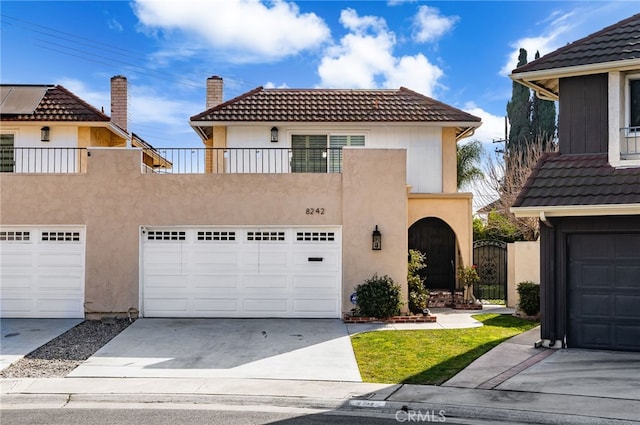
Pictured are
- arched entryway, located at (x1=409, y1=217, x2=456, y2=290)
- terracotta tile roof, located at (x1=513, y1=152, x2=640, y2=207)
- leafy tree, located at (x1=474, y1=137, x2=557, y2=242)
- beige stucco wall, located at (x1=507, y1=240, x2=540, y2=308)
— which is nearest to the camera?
terracotta tile roof, located at (x1=513, y1=152, x2=640, y2=207)

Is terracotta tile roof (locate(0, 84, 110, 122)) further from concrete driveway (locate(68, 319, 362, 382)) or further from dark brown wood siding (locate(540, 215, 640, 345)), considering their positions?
dark brown wood siding (locate(540, 215, 640, 345))

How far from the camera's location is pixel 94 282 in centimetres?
1418

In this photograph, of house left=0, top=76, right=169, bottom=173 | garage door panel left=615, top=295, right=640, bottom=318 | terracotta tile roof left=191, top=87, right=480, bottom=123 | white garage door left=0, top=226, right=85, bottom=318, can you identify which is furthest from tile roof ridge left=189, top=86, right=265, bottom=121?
garage door panel left=615, top=295, right=640, bottom=318

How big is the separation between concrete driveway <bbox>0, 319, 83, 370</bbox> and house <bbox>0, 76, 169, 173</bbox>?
15.4 ft

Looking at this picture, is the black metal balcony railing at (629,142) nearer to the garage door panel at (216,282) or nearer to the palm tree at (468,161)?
the garage door panel at (216,282)

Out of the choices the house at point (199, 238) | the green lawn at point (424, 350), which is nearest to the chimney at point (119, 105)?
the house at point (199, 238)

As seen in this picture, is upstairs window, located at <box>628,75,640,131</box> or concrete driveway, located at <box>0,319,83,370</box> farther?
upstairs window, located at <box>628,75,640,131</box>

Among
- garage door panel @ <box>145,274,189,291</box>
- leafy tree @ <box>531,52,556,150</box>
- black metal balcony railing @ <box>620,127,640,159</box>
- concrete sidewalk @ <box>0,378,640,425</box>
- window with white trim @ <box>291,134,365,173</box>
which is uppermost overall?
leafy tree @ <box>531,52,556,150</box>

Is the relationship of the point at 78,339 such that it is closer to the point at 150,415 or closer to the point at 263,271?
the point at 263,271

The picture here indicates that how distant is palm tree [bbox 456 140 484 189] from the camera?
1017 inches

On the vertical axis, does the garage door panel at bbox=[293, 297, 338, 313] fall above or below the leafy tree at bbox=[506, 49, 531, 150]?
below

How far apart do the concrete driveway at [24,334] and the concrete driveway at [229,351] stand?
1.41 meters

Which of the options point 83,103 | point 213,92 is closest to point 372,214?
point 213,92

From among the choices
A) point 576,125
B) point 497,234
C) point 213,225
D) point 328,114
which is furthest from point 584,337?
point 497,234
